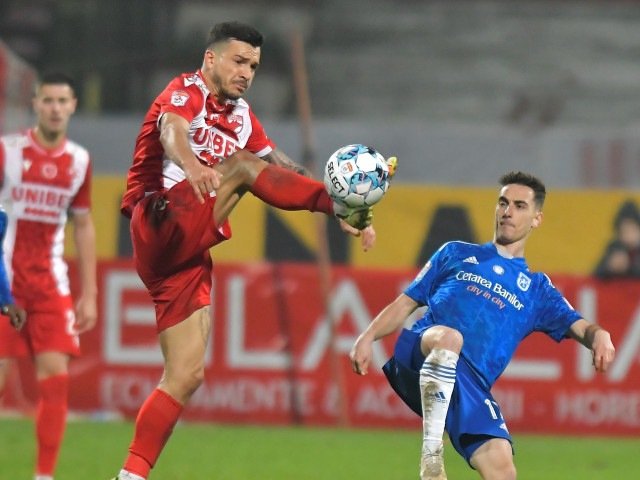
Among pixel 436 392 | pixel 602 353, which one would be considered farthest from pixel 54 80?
pixel 602 353

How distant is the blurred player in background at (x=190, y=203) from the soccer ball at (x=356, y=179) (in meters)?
0.08

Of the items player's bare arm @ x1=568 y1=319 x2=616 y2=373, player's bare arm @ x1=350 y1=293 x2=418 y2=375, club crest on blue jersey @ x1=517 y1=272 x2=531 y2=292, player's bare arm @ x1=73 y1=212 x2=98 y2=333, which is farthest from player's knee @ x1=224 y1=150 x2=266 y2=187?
player's bare arm @ x1=73 y1=212 x2=98 y2=333

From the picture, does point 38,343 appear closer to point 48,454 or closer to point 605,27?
point 48,454

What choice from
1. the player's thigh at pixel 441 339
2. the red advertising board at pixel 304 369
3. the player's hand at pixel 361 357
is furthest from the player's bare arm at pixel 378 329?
the red advertising board at pixel 304 369

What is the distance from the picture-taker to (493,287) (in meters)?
5.19

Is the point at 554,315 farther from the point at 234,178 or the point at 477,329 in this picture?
the point at 234,178

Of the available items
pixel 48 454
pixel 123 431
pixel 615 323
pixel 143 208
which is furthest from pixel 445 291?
pixel 615 323

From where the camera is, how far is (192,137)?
16.1ft

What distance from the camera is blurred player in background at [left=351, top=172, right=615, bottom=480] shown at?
485cm

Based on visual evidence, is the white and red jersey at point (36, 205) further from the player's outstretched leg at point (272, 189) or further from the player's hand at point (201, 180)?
the player's hand at point (201, 180)

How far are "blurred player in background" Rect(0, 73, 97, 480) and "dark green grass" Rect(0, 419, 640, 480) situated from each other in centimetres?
94

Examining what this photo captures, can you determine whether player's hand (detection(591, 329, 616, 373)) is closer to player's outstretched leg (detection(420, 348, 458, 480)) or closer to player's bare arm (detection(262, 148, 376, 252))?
player's outstretched leg (detection(420, 348, 458, 480))

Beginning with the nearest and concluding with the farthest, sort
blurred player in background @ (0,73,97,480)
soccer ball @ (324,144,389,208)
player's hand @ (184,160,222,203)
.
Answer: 1. player's hand @ (184,160,222,203)
2. soccer ball @ (324,144,389,208)
3. blurred player in background @ (0,73,97,480)

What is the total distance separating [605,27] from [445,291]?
40.0 ft
